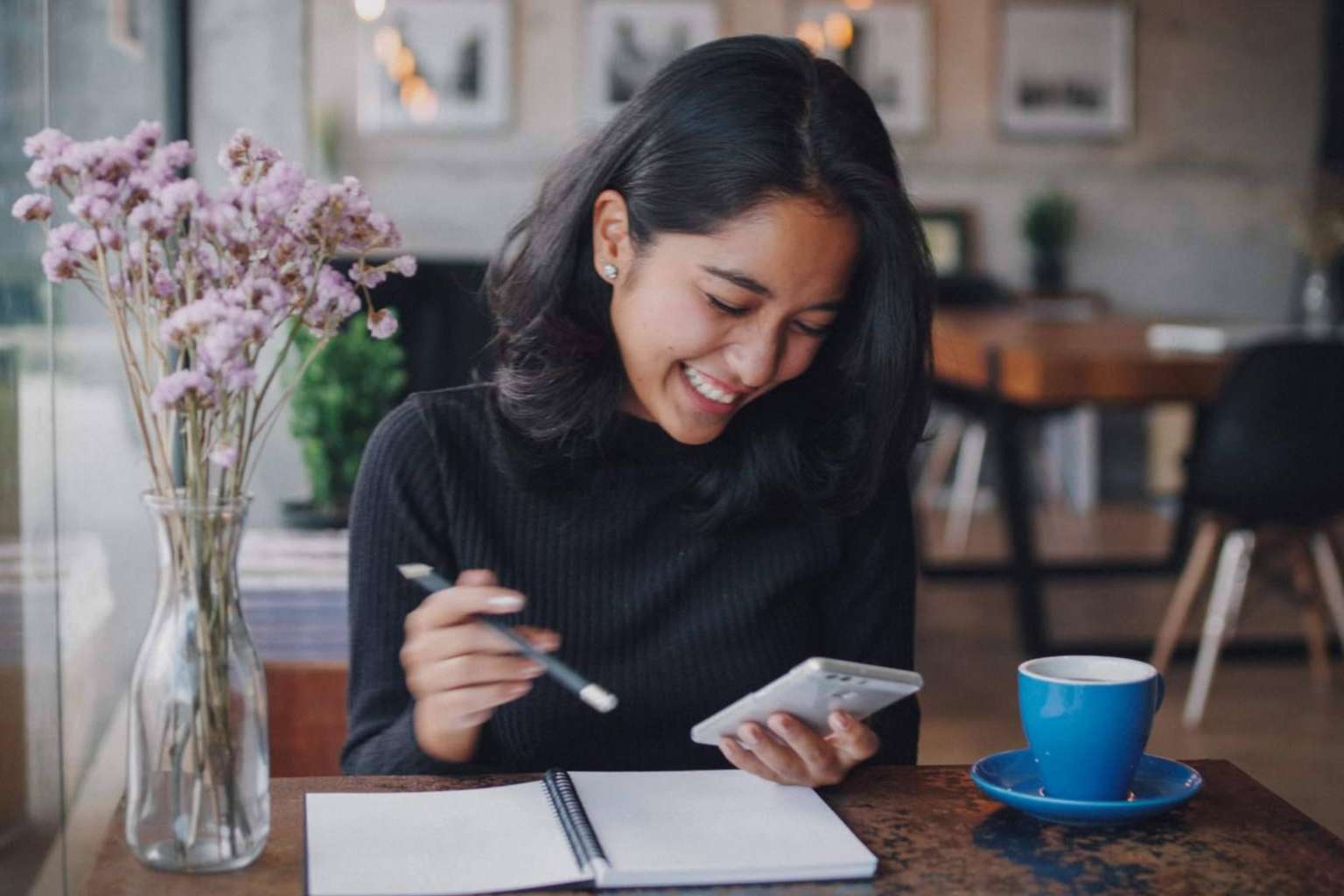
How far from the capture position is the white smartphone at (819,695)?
1059 mm

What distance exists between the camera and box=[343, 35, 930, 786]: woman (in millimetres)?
1362

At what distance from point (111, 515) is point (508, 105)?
5.29 metres

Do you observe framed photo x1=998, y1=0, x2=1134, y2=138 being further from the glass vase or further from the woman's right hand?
the glass vase

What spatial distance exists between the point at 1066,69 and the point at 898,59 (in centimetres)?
81

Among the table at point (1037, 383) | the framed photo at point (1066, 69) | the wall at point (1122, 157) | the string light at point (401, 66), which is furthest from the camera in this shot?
the framed photo at point (1066, 69)

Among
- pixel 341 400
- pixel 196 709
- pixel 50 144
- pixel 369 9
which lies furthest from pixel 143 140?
pixel 369 9

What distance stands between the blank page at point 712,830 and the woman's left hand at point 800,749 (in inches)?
0.6

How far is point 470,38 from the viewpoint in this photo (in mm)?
7305

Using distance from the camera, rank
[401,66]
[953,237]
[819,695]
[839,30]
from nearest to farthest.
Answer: [819,695], [401,66], [839,30], [953,237]

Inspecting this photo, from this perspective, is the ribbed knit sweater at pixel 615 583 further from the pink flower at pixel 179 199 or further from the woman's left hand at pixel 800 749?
the pink flower at pixel 179 199

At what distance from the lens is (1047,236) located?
743 cm

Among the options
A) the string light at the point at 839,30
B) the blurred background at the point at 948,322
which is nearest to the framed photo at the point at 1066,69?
the blurred background at the point at 948,322

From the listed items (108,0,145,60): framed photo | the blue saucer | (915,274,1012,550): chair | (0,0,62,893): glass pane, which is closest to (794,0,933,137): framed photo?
(915,274,1012,550): chair

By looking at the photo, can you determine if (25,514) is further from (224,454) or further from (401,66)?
(401,66)
